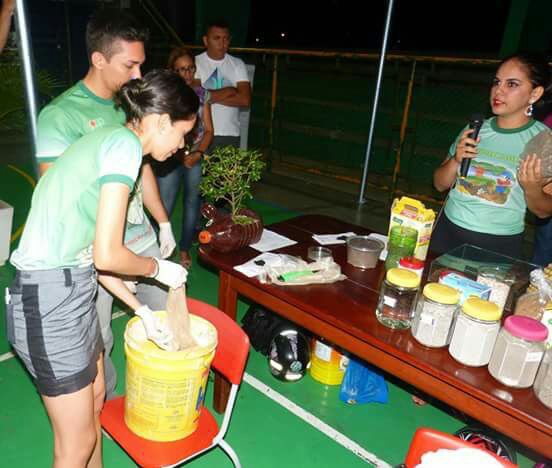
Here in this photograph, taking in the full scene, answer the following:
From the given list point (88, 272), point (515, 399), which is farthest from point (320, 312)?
point (88, 272)

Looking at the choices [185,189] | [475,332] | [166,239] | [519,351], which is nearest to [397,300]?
[475,332]

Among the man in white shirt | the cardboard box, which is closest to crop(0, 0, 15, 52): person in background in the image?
the man in white shirt

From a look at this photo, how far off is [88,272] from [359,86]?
699 cm

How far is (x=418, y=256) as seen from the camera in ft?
6.72

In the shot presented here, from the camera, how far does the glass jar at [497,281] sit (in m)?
1.73

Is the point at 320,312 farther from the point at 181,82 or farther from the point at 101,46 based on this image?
the point at 101,46

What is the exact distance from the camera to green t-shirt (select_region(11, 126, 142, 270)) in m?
1.33

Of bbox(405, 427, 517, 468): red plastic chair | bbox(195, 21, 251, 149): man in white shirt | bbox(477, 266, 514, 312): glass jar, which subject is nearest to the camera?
bbox(405, 427, 517, 468): red plastic chair

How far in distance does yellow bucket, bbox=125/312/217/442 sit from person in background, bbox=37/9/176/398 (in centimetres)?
42

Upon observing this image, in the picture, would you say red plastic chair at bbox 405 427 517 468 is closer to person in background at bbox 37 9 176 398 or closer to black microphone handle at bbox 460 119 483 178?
person in background at bbox 37 9 176 398

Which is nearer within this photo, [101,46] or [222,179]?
[101,46]

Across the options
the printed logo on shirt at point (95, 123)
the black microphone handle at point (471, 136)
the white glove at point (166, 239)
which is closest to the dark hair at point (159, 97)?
the printed logo on shirt at point (95, 123)

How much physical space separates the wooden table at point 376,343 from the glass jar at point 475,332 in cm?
4

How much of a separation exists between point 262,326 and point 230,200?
88 centimetres
